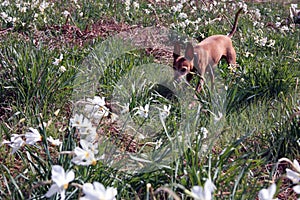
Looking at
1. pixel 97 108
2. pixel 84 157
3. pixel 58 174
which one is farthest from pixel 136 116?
pixel 58 174

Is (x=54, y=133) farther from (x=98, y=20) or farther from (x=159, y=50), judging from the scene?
(x=98, y=20)

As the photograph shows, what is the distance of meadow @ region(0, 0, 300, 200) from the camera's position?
1.87 m

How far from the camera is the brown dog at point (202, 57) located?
3.70m

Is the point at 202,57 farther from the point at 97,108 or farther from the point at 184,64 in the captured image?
the point at 97,108

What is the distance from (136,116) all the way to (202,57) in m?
1.24

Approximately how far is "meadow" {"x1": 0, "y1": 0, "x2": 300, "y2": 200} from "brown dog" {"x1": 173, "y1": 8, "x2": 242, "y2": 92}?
0.41 feet

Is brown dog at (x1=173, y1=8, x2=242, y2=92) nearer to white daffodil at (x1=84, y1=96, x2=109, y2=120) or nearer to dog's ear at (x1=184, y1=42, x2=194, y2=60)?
dog's ear at (x1=184, y1=42, x2=194, y2=60)

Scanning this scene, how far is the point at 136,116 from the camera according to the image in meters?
2.98

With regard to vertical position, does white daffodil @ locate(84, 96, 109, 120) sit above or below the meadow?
above

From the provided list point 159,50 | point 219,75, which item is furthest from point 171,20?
point 219,75

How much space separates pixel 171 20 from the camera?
257 inches

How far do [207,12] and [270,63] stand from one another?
3.56 m

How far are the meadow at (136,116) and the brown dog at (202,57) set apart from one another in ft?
0.41

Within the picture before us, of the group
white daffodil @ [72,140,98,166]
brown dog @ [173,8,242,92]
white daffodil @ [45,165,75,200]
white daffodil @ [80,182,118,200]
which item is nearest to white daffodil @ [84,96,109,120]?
white daffodil @ [72,140,98,166]
